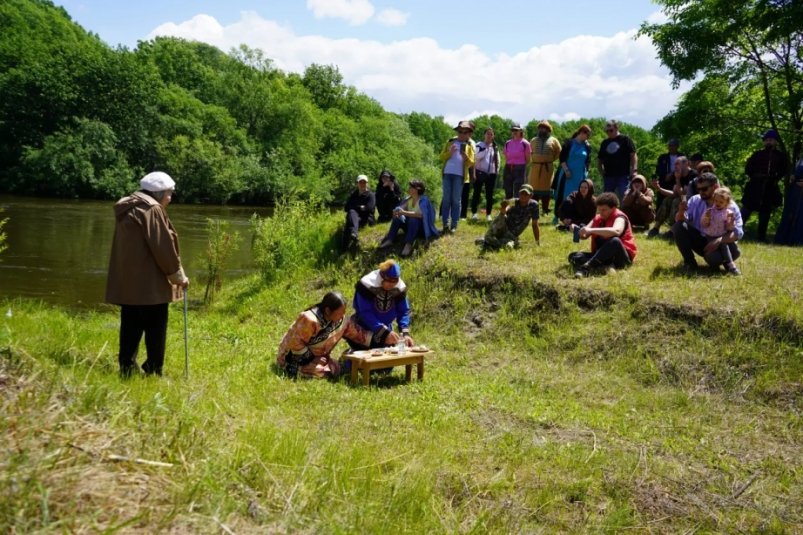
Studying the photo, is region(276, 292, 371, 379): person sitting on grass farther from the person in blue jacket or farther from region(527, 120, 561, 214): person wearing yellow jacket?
region(527, 120, 561, 214): person wearing yellow jacket

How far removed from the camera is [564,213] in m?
11.5

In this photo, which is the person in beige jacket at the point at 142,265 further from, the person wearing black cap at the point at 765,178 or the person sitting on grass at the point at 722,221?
the person wearing black cap at the point at 765,178

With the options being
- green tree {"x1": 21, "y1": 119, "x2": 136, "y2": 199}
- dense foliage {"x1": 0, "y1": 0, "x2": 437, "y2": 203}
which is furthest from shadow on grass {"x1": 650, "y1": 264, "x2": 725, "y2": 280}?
green tree {"x1": 21, "y1": 119, "x2": 136, "y2": 199}

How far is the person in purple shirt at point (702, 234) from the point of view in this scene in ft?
27.8

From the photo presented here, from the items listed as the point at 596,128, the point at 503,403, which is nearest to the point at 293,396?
the point at 503,403

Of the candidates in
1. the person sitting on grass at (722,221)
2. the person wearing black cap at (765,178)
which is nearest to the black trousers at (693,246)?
the person sitting on grass at (722,221)

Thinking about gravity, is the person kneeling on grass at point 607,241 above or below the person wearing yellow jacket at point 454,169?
below

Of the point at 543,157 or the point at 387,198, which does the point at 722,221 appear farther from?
the point at 387,198

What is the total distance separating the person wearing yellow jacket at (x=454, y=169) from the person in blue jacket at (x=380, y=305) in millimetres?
4615

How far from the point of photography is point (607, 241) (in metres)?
9.09

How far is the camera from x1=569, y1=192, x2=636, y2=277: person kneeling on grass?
9.05 meters

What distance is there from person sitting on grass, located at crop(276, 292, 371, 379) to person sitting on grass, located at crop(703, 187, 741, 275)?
5333 millimetres

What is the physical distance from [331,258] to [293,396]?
6.85 m

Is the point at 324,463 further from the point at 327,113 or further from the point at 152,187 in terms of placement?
the point at 327,113
